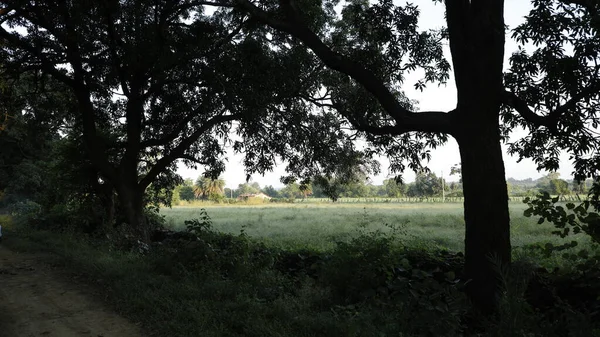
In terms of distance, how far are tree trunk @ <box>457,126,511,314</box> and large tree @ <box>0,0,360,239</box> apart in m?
4.56

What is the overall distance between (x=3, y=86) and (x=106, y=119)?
Answer: 3221mm

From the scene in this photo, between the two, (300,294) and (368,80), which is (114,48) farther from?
(300,294)

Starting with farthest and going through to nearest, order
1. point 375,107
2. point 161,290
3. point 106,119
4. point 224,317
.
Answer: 1. point 106,119
2. point 375,107
3. point 161,290
4. point 224,317

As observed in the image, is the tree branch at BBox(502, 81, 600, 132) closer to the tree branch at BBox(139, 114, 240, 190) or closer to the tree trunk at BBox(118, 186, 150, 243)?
the tree branch at BBox(139, 114, 240, 190)

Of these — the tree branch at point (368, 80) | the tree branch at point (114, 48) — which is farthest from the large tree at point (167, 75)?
the tree branch at point (368, 80)

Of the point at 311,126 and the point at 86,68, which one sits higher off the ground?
the point at 86,68

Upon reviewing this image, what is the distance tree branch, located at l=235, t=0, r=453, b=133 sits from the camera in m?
6.32

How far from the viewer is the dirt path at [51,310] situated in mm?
4996

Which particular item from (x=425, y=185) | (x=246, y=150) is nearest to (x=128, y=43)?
(x=246, y=150)

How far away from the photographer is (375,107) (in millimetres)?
8680

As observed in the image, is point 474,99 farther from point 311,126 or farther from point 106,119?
point 106,119

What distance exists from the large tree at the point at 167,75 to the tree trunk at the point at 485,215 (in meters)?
4.56

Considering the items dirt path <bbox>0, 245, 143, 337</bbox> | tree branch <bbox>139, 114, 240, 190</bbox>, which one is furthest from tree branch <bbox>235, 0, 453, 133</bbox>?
dirt path <bbox>0, 245, 143, 337</bbox>

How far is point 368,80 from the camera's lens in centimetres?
660
